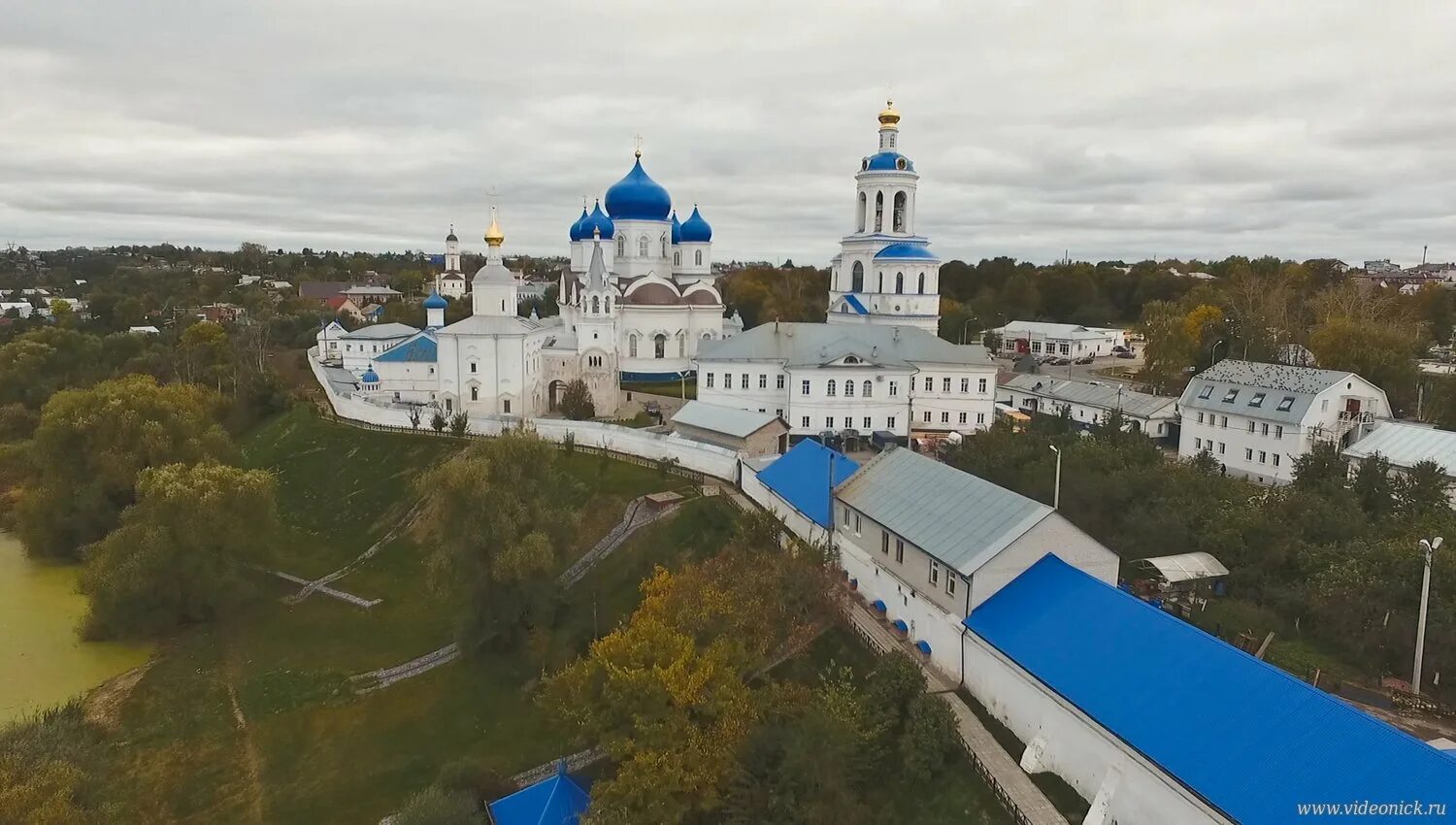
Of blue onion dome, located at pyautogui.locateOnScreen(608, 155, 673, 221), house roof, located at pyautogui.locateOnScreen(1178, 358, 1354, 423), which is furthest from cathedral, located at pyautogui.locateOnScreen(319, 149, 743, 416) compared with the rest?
house roof, located at pyautogui.locateOnScreen(1178, 358, 1354, 423)

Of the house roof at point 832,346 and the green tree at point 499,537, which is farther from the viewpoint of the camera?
the house roof at point 832,346

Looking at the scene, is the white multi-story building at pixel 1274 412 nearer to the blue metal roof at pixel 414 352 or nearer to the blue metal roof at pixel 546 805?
the blue metal roof at pixel 546 805

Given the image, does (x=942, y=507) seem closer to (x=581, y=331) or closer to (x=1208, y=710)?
(x=1208, y=710)

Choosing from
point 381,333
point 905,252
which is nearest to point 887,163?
point 905,252

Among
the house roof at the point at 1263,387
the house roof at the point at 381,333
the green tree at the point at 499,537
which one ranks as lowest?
the green tree at the point at 499,537

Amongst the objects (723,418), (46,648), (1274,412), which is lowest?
(46,648)

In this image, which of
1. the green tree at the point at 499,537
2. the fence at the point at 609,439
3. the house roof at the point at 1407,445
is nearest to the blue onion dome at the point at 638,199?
the fence at the point at 609,439
